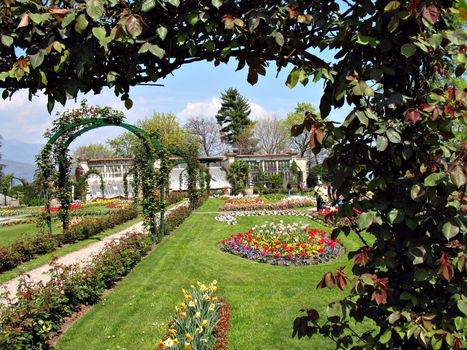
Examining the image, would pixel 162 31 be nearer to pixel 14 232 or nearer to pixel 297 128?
pixel 297 128

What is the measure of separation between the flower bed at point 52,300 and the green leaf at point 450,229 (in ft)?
13.4

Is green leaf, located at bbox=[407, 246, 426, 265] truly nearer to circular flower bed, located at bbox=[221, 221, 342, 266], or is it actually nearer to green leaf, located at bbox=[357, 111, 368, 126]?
green leaf, located at bbox=[357, 111, 368, 126]

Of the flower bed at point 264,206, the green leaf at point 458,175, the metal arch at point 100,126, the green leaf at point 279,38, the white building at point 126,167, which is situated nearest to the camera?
the green leaf at point 458,175

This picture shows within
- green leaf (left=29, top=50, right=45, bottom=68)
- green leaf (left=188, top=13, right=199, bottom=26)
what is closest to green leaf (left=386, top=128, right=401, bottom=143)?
green leaf (left=188, top=13, right=199, bottom=26)

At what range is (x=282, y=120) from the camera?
55188mm

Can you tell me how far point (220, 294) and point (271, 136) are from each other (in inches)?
1960

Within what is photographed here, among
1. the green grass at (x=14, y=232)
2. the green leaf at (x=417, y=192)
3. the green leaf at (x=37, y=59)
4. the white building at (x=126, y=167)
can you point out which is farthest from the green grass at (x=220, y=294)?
the white building at (x=126, y=167)

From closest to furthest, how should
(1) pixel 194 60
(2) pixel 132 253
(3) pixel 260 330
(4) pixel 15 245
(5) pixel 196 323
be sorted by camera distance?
(1) pixel 194 60 < (5) pixel 196 323 < (3) pixel 260 330 < (2) pixel 132 253 < (4) pixel 15 245

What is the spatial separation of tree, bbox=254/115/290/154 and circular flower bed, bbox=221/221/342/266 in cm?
4399

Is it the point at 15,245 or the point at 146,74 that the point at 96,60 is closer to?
the point at 146,74

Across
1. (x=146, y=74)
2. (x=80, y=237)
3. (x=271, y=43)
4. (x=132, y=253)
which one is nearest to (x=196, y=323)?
(x=146, y=74)

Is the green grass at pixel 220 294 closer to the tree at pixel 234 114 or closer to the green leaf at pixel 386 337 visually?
the green leaf at pixel 386 337

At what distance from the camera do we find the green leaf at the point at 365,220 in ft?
5.83

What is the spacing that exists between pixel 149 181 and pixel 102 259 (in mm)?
4471
